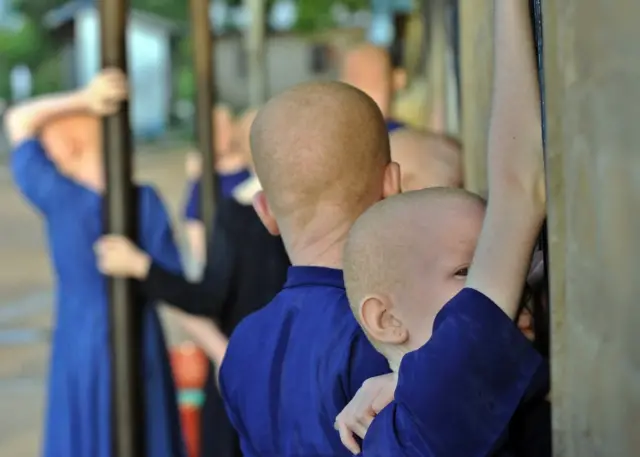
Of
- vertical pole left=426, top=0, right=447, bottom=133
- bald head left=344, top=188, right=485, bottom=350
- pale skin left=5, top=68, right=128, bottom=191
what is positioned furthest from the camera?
vertical pole left=426, top=0, right=447, bottom=133

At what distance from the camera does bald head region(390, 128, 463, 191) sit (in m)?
1.87

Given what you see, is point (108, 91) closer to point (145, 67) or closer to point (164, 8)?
point (145, 67)

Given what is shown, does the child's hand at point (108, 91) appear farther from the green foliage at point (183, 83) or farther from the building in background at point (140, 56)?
the green foliage at point (183, 83)

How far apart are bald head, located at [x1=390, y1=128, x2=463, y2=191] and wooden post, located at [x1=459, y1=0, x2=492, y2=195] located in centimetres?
6

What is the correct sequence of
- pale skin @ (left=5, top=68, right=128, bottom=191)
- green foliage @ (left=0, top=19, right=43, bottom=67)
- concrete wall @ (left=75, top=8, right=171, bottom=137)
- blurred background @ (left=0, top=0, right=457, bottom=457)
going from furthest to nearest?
green foliage @ (left=0, top=19, right=43, bottom=67), concrete wall @ (left=75, top=8, right=171, bottom=137), blurred background @ (left=0, top=0, right=457, bottom=457), pale skin @ (left=5, top=68, right=128, bottom=191)

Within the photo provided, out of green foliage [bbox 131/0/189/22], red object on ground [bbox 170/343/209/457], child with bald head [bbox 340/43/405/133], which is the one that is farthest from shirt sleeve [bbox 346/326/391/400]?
green foliage [bbox 131/0/189/22]

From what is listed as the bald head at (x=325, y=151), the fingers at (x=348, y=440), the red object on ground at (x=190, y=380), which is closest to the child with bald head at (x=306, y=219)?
the bald head at (x=325, y=151)

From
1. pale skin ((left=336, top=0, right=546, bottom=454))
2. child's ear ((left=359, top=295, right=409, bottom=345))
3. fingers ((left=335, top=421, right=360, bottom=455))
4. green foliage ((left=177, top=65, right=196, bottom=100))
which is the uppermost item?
pale skin ((left=336, top=0, right=546, bottom=454))

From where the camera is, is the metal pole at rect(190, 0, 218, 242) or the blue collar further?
the metal pole at rect(190, 0, 218, 242)

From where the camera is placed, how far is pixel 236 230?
2.93 m

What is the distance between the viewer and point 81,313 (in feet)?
12.3

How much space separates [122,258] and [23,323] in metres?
8.25

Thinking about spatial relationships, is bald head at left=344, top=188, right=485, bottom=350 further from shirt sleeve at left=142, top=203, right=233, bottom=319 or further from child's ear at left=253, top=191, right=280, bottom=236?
shirt sleeve at left=142, top=203, right=233, bottom=319

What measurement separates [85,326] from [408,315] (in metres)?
2.69
